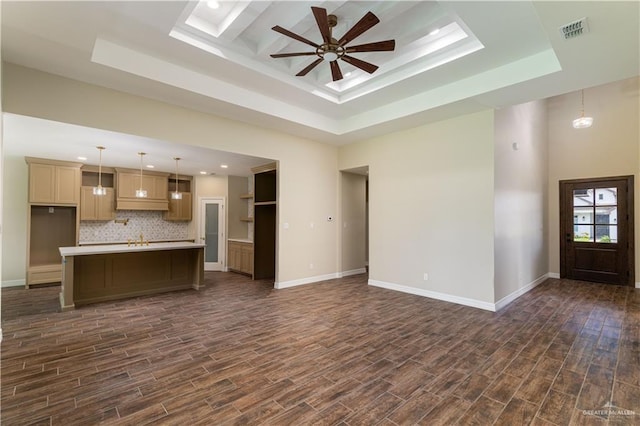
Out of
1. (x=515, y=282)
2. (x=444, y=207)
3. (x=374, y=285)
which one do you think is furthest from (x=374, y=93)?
(x=515, y=282)

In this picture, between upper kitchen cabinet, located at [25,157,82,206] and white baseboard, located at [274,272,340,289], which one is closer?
white baseboard, located at [274,272,340,289]

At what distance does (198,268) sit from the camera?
19.6 feet

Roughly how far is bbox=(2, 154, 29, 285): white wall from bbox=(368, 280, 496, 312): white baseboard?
754 centimetres

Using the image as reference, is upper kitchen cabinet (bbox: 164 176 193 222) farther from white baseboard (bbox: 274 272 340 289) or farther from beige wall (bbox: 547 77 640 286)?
beige wall (bbox: 547 77 640 286)

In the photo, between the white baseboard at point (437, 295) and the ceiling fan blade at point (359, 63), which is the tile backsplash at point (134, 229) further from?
the ceiling fan blade at point (359, 63)

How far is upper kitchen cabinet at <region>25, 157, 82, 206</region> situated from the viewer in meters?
6.10

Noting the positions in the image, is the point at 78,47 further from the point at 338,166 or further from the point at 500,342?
the point at 500,342

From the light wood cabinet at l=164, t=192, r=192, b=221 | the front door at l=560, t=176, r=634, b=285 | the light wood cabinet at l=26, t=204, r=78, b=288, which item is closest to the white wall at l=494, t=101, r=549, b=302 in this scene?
the front door at l=560, t=176, r=634, b=285

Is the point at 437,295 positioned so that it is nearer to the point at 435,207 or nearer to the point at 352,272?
the point at 435,207

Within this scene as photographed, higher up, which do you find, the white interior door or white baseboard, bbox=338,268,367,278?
the white interior door

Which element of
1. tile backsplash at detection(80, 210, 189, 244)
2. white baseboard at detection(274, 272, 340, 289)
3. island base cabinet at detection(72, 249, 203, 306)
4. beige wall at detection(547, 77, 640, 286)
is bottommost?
white baseboard at detection(274, 272, 340, 289)

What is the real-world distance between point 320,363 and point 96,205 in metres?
7.03

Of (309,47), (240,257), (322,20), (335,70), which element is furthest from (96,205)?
(322,20)

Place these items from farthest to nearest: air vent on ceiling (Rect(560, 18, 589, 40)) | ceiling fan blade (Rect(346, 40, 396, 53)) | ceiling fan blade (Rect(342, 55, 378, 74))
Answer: ceiling fan blade (Rect(342, 55, 378, 74)) → ceiling fan blade (Rect(346, 40, 396, 53)) → air vent on ceiling (Rect(560, 18, 589, 40))
